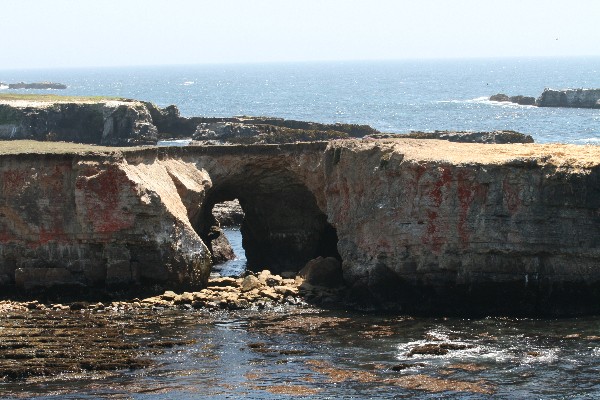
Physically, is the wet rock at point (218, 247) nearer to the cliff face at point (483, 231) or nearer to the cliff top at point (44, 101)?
the cliff face at point (483, 231)

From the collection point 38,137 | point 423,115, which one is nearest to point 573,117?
point 423,115

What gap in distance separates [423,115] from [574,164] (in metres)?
106

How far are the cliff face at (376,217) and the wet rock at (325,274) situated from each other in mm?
1519

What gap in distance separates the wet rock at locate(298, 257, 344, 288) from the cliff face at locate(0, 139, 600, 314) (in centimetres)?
152

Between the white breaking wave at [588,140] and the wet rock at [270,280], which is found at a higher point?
the white breaking wave at [588,140]

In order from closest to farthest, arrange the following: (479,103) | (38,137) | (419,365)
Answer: (419,365), (38,137), (479,103)

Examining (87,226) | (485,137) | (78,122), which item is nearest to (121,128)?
(78,122)

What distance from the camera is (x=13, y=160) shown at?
141 ft

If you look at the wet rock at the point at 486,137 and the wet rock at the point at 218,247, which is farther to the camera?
the wet rock at the point at 486,137

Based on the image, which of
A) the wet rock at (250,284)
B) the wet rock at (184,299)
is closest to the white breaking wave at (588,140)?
the wet rock at (250,284)

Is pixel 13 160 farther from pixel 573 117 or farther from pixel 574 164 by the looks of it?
pixel 573 117

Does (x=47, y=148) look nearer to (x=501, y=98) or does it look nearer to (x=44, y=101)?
(x=44, y=101)

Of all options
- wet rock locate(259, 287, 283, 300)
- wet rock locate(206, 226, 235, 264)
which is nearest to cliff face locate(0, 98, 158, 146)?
wet rock locate(206, 226, 235, 264)

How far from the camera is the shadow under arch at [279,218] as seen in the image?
164 feet
